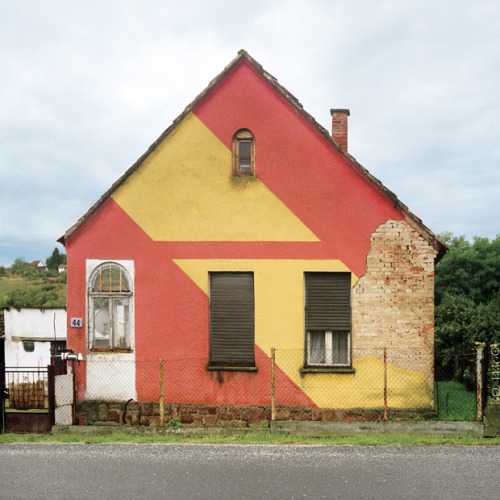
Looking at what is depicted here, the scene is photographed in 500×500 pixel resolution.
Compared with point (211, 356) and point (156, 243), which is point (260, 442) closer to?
point (211, 356)

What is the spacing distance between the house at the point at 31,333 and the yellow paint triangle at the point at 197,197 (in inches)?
637

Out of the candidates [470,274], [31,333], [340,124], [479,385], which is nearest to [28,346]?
[31,333]

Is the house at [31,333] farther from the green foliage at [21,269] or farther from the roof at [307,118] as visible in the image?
the green foliage at [21,269]

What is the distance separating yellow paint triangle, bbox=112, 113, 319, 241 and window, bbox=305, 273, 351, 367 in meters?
1.37

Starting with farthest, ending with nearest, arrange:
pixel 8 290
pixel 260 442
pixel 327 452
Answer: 1. pixel 8 290
2. pixel 260 442
3. pixel 327 452

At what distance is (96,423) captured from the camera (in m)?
11.2

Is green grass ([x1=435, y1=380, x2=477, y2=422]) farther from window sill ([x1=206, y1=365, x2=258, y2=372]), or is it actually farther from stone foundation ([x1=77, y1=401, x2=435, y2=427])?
window sill ([x1=206, y1=365, x2=258, y2=372])

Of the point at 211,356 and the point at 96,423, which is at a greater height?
the point at 211,356

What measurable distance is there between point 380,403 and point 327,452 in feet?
8.61

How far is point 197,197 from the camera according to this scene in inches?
448

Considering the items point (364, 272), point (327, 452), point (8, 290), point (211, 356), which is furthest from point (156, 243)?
point (8, 290)

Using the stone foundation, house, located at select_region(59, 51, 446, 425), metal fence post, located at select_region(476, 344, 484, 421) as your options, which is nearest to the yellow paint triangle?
house, located at select_region(59, 51, 446, 425)

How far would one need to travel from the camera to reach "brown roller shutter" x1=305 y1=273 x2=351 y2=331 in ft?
36.1

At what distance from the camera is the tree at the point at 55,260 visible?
105m
